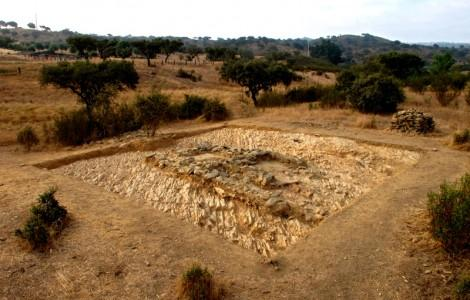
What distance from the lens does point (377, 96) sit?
19.8 meters

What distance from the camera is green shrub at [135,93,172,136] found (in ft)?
57.8

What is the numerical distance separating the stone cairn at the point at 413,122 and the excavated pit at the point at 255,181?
2.58 metres

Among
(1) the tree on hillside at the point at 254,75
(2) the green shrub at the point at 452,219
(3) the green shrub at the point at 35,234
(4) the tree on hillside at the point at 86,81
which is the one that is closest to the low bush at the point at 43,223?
(3) the green shrub at the point at 35,234

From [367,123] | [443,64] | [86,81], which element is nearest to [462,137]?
[367,123]

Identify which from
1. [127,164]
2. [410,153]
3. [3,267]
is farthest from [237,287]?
[410,153]

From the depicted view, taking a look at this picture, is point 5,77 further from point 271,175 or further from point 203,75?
point 271,175

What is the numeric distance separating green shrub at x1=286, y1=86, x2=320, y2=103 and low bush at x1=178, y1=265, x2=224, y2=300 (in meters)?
19.9

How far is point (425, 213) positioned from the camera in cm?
870

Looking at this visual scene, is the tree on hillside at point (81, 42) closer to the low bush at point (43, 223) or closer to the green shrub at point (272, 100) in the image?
the green shrub at point (272, 100)

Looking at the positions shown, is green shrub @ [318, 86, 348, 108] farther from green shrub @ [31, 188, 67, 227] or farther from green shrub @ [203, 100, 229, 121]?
green shrub @ [31, 188, 67, 227]

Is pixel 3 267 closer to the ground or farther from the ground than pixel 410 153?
closer to the ground

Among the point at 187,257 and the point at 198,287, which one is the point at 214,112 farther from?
the point at 198,287

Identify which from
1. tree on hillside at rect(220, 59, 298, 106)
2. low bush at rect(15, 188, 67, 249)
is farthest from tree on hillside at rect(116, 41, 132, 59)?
low bush at rect(15, 188, 67, 249)

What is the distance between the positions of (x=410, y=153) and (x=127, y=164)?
10064 mm
